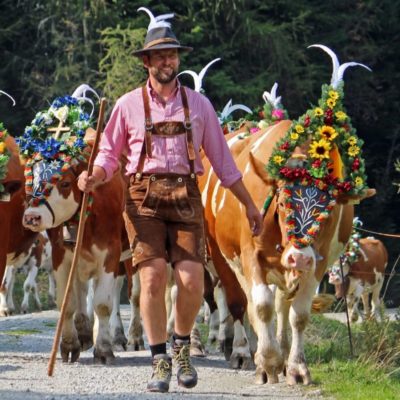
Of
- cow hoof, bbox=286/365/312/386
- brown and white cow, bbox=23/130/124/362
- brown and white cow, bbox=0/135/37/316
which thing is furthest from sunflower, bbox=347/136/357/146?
brown and white cow, bbox=0/135/37/316

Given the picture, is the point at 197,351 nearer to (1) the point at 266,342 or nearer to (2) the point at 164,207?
(1) the point at 266,342

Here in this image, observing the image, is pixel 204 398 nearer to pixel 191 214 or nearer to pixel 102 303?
pixel 191 214

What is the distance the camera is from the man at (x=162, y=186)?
10.1m

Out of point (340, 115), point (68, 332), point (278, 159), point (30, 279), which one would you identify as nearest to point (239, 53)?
point (30, 279)

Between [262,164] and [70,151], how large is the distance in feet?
6.42

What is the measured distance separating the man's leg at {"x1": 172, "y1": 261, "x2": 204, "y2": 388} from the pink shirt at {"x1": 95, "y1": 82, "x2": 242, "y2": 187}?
0.69m

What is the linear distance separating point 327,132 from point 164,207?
1980 mm

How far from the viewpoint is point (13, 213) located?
1342 centimetres

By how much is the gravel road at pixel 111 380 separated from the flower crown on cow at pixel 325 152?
1.62 meters

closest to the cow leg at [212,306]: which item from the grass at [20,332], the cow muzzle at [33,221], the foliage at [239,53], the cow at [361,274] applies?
the grass at [20,332]

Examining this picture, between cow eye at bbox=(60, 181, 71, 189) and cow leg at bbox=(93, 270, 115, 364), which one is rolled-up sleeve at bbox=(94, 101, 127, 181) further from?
cow leg at bbox=(93, 270, 115, 364)

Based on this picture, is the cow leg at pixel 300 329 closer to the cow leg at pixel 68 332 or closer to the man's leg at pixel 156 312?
the man's leg at pixel 156 312

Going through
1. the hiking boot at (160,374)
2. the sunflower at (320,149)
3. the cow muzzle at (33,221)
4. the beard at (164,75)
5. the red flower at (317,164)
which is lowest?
the hiking boot at (160,374)

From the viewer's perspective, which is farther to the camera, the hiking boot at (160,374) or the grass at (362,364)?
the grass at (362,364)
